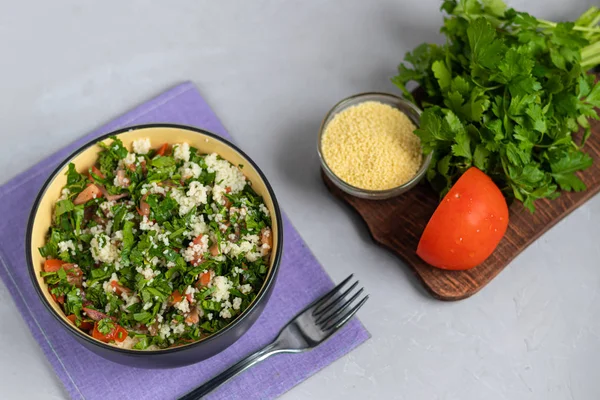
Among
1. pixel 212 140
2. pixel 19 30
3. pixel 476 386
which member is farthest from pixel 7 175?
pixel 476 386

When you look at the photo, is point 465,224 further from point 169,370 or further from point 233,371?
point 169,370

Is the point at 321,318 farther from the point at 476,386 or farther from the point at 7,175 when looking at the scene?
the point at 7,175

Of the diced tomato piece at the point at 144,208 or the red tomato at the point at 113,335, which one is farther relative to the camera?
the diced tomato piece at the point at 144,208

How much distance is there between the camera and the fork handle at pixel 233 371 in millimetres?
2092

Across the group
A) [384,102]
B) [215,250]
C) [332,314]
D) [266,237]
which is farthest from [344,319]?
[384,102]

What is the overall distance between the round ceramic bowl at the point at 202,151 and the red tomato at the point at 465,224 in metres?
0.50

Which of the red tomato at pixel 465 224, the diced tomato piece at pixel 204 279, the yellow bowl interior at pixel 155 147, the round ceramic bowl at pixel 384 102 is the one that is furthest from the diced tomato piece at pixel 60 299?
the red tomato at pixel 465 224

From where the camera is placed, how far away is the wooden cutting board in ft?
7.56

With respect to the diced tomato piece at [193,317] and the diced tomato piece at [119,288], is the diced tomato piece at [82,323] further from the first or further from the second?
the diced tomato piece at [193,317]

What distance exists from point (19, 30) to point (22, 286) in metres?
1.02

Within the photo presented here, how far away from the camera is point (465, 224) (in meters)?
2.15

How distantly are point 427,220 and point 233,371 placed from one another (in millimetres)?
802

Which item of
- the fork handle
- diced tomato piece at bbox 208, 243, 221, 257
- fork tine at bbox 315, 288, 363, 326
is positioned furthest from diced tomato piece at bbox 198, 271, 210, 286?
fork tine at bbox 315, 288, 363, 326

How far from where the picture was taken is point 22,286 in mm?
2230
